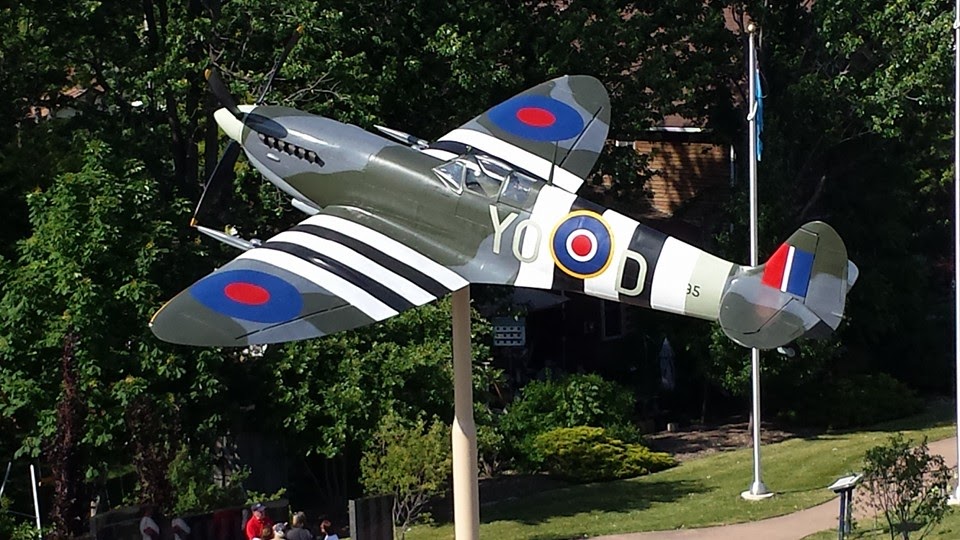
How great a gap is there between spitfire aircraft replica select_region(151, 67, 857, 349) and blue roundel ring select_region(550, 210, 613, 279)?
1cm

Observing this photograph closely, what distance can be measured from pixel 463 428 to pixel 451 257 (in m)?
1.68

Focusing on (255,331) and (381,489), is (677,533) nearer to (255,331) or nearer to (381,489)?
(381,489)

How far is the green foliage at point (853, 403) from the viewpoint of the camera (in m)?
30.8

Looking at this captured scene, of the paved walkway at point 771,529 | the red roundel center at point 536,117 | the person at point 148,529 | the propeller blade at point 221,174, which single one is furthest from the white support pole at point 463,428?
the paved walkway at point 771,529

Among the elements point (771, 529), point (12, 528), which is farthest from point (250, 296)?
point (771, 529)

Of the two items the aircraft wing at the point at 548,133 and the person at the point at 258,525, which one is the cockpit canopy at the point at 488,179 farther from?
the person at the point at 258,525

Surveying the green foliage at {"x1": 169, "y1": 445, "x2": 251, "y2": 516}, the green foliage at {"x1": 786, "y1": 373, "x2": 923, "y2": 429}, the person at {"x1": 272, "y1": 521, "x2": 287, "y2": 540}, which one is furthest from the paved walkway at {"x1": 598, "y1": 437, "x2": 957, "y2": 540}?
the green foliage at {"x1": 786, "y1": 373, "x2": 923, "y2": 429}

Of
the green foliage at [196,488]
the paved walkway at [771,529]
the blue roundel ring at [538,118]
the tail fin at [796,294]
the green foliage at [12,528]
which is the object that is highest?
the blue roundel ring at [538,118]

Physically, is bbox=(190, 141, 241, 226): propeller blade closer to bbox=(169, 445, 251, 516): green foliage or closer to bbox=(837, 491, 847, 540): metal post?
bbox=(169, 445, 251, 516): green foliage

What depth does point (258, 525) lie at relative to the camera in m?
18.5

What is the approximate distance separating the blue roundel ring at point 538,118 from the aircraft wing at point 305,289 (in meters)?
3.24

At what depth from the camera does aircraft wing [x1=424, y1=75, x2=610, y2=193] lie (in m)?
16.6

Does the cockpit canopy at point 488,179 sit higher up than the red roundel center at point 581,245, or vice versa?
the cockpit canopy at point 488,179

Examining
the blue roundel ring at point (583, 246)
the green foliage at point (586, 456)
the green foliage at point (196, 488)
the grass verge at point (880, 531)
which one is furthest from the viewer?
the green foliage at point (586, 456)
